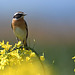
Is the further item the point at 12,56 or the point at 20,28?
the point at 20,28

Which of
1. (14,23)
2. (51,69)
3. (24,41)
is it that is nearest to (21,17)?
(14,23)

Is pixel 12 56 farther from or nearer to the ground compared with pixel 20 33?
farther from the ground

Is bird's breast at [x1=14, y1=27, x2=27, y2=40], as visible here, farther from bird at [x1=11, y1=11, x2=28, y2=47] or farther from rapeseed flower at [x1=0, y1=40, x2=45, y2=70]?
rapeseed flower at [x1=0, y1=40, x2=45, y2=70]

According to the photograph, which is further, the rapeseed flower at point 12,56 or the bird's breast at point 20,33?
the bird's breast at point 20,33

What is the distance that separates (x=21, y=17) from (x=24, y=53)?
136cm

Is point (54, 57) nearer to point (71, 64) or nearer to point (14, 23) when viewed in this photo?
point (71, 64)

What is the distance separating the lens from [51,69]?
8.48ft

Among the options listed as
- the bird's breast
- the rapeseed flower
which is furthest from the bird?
the rapeseed flower

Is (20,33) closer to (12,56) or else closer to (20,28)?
(20,28)

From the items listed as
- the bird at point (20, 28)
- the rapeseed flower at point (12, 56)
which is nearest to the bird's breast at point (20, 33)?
the bird at point (20, 28)

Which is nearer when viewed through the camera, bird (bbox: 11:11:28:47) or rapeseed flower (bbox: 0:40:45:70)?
rapeseed flower (bbox: 0:40:45:70)

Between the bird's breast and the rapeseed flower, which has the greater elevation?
the rapeseed flower

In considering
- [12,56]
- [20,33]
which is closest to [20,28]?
[20,33]

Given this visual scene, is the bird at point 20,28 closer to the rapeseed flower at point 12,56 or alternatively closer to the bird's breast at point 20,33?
the bird's breast at point 20,33
